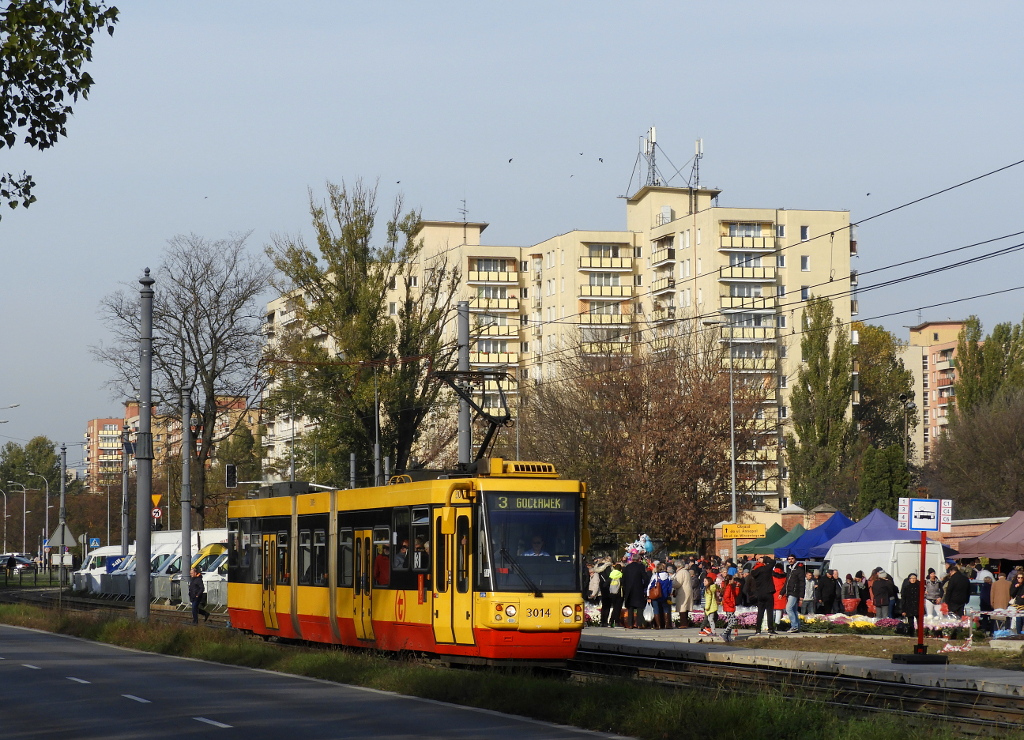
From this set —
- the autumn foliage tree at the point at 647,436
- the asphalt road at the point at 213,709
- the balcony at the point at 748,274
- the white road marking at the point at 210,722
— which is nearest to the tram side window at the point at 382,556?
the asphalt road at the point at 213,709

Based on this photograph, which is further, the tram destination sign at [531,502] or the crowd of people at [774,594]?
the crowd of people at [774,594]

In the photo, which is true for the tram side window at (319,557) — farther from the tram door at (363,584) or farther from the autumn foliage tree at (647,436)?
the autumn foliage tree at (647,436)

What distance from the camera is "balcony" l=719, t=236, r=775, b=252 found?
10006 cm

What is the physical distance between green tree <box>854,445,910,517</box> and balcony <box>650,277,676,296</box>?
119ft

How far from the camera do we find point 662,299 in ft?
348

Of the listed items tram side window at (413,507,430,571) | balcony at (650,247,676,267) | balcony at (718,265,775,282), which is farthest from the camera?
balcony at (650,247,676,267)

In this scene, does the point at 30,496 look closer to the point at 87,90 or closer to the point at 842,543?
the point at 842,543

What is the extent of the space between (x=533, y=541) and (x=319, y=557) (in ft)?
19.3

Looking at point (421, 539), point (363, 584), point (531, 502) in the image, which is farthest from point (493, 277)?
point (531, 502)

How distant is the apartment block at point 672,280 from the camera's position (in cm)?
9925

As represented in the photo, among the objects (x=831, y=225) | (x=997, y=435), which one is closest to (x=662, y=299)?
(x=831, y=225)

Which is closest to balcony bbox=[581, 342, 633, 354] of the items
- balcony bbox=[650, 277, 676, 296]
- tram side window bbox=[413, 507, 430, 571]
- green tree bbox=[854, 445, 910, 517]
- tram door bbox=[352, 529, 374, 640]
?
green tree bbox=[854, 445, 910, 517]

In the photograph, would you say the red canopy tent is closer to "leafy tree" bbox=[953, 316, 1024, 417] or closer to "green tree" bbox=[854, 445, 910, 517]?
"green tree" bbox=[854, 445, 910, 517]

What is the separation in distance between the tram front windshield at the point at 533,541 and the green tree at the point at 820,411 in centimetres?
6427
